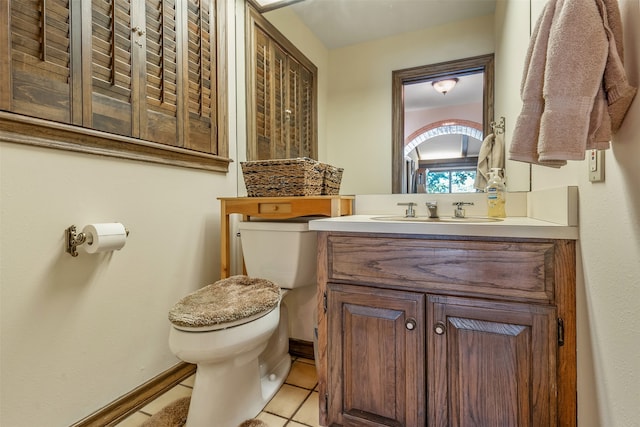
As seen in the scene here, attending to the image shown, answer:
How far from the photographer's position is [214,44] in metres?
1.64

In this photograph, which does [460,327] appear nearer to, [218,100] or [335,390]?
[335,390]

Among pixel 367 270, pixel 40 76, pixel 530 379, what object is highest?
pixel 40 76

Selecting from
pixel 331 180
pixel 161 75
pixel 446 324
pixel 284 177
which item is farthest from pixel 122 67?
pixel 446 324

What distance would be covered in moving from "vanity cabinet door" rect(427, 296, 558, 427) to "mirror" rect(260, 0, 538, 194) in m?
0.75

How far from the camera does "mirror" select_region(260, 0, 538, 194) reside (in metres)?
1.48

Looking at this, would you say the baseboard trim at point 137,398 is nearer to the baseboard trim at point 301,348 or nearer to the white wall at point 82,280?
the white wall at point 82,280

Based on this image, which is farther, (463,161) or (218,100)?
(218,100)

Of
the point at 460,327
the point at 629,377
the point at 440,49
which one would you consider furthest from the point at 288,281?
the point at 440,49

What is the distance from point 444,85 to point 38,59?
1.71m

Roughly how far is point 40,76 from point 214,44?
2.89 ft

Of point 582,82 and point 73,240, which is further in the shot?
point 73,240

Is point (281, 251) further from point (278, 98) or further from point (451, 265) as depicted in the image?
point (278, 98)

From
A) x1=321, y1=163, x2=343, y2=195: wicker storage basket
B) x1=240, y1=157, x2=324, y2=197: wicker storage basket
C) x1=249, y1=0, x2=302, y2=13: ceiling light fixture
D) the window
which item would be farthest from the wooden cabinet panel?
x1=249, y1=0, x2=302, y2=13: ceiling light fixture

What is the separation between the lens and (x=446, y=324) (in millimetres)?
948
